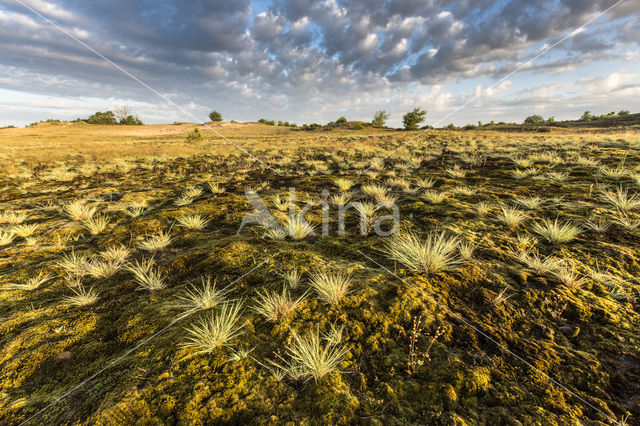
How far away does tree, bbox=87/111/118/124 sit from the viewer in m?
60.2

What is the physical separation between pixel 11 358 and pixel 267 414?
6.90 ft

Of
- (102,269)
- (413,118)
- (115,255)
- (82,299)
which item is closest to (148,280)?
(82,299)

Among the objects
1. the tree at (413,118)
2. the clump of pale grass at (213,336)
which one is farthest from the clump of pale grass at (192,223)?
the tree at (413,118)

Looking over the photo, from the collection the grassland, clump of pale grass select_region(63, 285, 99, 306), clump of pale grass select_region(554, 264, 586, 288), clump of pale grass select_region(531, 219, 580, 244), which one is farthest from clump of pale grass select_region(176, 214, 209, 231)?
clump of pale grass select_region(531, 219, 580, 244)

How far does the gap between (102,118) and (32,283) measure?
81.2m

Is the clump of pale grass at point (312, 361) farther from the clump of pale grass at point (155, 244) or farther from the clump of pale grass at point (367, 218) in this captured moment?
the clump of pale grass at point (155, 244)

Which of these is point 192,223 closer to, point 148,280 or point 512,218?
point 148,280

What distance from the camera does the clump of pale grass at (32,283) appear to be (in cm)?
276

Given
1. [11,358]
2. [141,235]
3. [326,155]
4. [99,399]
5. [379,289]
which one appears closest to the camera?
[99,399]

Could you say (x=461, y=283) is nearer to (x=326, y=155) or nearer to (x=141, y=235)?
(x=141, y=235)

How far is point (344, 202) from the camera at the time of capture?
5465 mm

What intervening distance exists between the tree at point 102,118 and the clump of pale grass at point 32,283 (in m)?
79.3

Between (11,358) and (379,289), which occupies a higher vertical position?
(379,289)

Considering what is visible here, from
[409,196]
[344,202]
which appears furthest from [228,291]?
[409,196]
